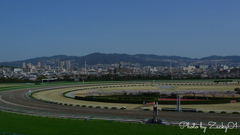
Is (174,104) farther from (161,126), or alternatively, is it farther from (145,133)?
(145,133)

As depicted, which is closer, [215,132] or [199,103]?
[215,132]

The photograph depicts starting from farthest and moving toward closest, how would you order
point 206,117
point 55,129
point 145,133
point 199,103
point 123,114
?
point 199,103 < point 123,114 < point 206,117 < point 55,129 < point 145,133

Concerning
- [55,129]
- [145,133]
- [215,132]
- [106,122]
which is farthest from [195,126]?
[55,129]

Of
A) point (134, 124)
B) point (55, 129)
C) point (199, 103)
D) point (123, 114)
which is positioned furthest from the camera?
point (199, 103)

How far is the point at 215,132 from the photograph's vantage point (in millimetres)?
18656

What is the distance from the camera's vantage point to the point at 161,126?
20875 mm

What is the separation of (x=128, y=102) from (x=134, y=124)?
17.4 metres

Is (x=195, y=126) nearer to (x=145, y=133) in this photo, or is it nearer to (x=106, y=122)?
(x=145, y=133)

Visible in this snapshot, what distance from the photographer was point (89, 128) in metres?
20.5

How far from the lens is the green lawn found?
18.8 metres

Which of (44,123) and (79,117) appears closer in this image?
(44,123)

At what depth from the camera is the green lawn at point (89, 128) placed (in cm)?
1881

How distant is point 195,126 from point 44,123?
1364cm

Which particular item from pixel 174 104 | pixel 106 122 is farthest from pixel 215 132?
pixel 174 104
